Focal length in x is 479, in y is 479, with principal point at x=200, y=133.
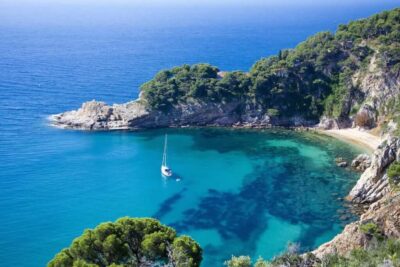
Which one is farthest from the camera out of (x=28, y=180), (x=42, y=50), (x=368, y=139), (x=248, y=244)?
(x=42, y=50)

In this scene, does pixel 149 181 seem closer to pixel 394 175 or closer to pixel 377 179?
pixel 377 179

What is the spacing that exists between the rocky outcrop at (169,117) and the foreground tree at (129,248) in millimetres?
48051

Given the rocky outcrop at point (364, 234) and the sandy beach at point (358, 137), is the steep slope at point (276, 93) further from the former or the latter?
the rocky outcrop at point (364, 234)

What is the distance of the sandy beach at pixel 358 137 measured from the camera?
70938mm

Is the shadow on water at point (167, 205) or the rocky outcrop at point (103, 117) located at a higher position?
the rocky outcrop at point (103, 117)

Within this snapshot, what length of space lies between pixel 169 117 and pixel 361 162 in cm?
3255

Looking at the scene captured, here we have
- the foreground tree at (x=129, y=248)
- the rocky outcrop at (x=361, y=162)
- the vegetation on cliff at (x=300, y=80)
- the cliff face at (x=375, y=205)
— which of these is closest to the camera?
the foreground tree at (x=129, y=248)

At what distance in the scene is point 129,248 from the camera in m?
32.5

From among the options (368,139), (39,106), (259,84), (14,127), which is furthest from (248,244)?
(39,106)

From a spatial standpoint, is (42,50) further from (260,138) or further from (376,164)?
(376,164)

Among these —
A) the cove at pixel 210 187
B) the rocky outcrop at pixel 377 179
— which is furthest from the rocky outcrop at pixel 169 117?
the rocky outcrop at pixel 377 179

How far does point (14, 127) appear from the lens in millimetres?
76625

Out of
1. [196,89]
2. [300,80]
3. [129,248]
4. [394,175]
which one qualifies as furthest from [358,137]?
[129,248]

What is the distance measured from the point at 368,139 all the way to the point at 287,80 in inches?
708
